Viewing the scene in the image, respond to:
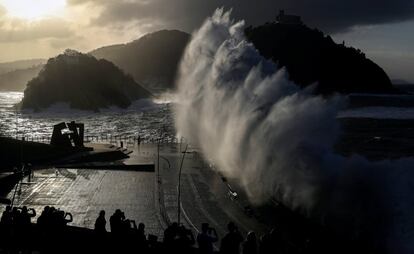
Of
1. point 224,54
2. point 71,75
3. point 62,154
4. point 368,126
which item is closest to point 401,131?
point 368,126

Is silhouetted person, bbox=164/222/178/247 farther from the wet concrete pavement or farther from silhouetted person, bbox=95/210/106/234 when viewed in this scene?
the wet concrete pavement

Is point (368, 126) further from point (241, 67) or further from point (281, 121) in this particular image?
point (281, 121)

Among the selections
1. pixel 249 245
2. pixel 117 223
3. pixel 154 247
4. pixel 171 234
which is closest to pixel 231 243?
pixel 249 245

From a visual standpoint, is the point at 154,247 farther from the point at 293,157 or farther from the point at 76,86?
the point at 76,86

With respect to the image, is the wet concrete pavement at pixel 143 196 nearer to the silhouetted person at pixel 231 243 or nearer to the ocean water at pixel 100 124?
the silhouetted person at pixel 231 243

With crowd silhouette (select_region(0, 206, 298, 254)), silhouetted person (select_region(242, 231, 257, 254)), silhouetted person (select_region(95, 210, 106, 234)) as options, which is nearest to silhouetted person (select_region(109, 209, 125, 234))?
crowd silhouette (select_region(0, 206, 298, 254))

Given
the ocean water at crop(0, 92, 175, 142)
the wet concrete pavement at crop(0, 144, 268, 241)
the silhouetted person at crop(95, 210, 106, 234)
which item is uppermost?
the silhouetted person at crop(95, 210, 106, 234)
